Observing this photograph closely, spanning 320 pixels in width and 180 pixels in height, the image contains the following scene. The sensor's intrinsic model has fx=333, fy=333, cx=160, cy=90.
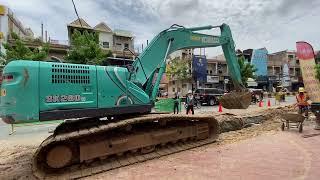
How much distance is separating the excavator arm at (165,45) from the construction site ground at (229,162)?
2.30m

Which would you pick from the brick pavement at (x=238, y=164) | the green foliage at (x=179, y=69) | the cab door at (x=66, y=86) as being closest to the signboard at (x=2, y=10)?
the green foliage at (x=179, y=69)

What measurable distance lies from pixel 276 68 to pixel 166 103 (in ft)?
194

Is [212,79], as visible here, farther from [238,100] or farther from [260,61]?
[238,100]

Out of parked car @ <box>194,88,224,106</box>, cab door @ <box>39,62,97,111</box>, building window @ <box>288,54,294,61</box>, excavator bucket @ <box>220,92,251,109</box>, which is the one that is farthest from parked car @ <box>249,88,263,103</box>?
building window @ <box>288,54,294,61</box>

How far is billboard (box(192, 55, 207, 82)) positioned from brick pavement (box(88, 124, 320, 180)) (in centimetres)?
4601

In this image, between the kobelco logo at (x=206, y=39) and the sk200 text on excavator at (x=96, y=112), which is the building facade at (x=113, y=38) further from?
the sk200 text on excavator at (x=96, y=112)

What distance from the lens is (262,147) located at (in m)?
9.41

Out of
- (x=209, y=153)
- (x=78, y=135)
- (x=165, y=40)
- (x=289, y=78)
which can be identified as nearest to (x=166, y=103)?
(x=165, y=40)

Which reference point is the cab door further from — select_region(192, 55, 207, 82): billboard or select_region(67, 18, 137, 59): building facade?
select_region(192, 55, 207, 82): billboard

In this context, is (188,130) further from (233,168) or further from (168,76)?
(168,76)

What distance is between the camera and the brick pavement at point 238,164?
675 cm

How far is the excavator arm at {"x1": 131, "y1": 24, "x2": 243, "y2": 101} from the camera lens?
32.1 feet

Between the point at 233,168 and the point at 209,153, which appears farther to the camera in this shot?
the point at 209,153

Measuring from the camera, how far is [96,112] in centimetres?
812
